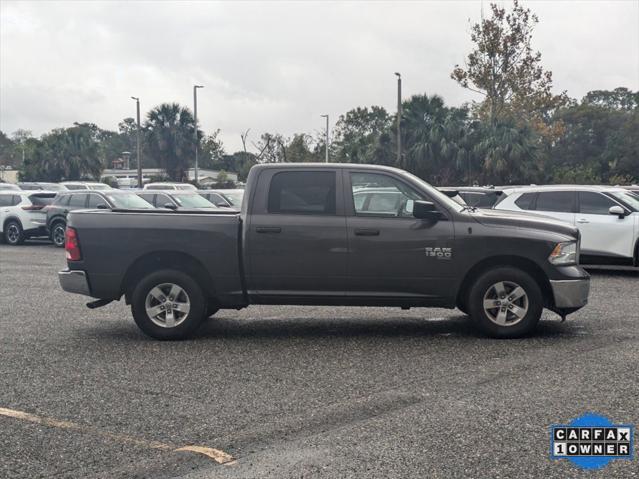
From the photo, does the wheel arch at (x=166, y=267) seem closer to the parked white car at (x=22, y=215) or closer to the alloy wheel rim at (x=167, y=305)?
the alloy wheel rim at (x=167, y=305)

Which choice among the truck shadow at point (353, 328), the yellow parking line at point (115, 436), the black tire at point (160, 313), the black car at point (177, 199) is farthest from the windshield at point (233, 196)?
the yellow parking line at point (115, 436)

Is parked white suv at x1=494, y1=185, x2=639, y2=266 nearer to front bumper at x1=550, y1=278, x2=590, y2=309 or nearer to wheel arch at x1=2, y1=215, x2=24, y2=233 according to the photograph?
front bumper at x1=550, y1=278, x2=590, y2=309

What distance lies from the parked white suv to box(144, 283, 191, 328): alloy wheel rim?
318 inches

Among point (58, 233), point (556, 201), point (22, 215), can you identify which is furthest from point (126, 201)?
point (556, 201)

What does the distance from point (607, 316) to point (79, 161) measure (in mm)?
56055

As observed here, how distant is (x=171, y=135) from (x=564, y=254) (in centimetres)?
5172

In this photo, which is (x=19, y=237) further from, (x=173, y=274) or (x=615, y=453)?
(x=615, y=453)

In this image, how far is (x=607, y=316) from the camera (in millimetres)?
9711

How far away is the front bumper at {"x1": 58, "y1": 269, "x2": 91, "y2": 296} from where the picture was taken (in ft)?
27.9

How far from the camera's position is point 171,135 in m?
57.6

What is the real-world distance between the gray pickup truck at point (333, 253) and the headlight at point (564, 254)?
0.01 m

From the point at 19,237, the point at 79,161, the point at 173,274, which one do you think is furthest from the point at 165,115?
the point at 173,274

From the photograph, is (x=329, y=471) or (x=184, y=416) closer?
(x=329, y=471)

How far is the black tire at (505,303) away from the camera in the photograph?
8.18 m
